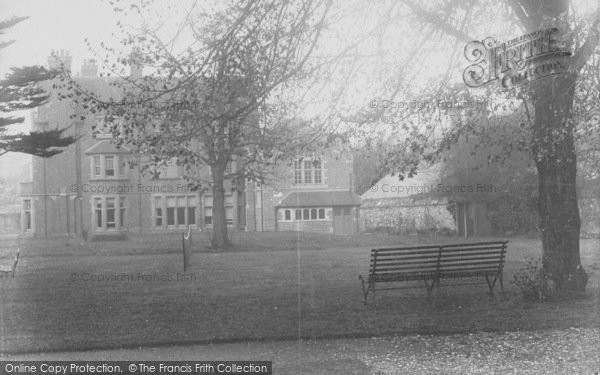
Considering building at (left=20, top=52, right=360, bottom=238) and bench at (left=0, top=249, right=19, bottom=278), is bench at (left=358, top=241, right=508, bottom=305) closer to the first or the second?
building at (left=20, top=52, right=360, bottom=238)

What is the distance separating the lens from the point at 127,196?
10305mm

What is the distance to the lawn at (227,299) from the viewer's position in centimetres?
766

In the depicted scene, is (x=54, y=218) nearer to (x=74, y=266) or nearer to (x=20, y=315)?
(x=74, y=266)

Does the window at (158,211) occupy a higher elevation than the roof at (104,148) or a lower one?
lower

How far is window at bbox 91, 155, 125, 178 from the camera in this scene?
8.82m

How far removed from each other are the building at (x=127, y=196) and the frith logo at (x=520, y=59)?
8.81ft

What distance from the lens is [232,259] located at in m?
10.5

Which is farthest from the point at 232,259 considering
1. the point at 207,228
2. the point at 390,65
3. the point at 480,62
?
the point at 480,62

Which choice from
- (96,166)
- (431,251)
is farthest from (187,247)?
(431,251)

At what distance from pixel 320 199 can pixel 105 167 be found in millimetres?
4160

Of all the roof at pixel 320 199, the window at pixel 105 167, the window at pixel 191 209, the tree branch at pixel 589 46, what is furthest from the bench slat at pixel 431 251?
the window at pixel 105 167

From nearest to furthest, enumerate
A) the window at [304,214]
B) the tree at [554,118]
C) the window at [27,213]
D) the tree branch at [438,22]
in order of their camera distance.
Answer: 1. the tree at [554,118]
2. the window at [27,213]
3. the tree branch at [438,22]
4. the window at [304,214]

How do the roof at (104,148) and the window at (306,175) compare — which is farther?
the window at (306,175)

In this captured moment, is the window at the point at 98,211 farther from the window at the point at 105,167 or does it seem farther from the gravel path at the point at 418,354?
the gravel path at the point at 418,354
